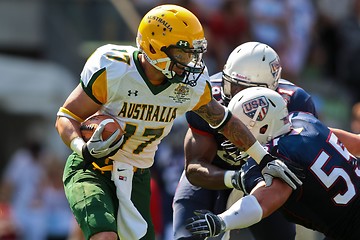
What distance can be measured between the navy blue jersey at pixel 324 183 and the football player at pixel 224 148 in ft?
2.41

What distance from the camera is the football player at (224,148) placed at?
689 centimetres

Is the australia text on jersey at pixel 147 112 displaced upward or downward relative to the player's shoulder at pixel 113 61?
downward

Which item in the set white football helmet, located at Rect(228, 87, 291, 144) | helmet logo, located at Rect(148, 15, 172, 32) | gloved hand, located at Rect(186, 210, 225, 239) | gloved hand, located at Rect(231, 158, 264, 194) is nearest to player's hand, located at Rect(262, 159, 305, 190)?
gloved hand, located at Rect(231, 158, 264, 194)

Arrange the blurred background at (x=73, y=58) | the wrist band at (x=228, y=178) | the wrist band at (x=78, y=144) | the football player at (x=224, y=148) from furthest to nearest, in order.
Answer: the blurred background at (x=73, y=58) < the football player at (x=224, y=148) < the wrist band at (x=228, y=178) < the wrist band at (x=78, y=144)

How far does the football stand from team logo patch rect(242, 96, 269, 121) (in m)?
0.77

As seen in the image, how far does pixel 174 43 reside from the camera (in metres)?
6.32

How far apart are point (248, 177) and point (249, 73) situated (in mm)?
1069

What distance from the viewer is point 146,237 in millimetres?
6598

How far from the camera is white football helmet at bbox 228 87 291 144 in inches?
247

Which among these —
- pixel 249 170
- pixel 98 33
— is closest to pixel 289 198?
pixel 249 170

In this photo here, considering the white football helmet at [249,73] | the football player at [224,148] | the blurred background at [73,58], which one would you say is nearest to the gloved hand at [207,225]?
the football player at [224,148]

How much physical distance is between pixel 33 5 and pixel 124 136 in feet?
21.0

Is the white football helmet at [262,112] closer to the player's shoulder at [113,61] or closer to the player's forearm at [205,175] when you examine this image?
the player's forearm at [205,175]

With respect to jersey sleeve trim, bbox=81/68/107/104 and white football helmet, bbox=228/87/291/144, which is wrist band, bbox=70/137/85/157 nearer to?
jersey sleeve trim, bbox=81/68/107/104
